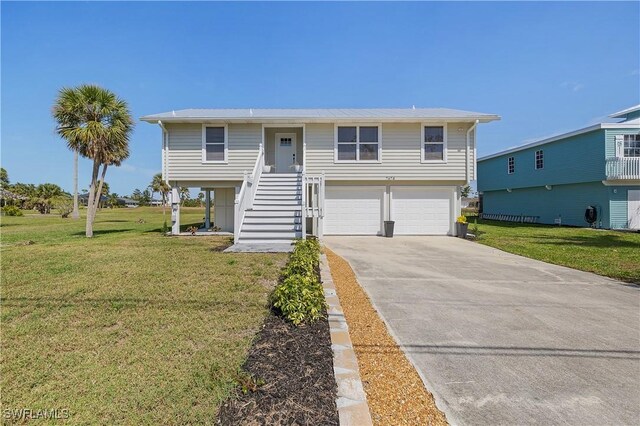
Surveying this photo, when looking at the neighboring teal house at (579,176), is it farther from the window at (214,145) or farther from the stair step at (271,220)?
the window at (214,145)

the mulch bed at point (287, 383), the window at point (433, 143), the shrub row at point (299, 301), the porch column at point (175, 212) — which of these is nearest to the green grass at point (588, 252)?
the window at point (433, 143)

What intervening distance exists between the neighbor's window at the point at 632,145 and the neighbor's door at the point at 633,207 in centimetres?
183

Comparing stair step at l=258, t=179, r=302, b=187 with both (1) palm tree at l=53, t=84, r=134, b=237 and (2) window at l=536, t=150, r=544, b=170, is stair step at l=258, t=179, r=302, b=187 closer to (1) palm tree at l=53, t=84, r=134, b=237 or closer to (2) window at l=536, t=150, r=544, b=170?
(1) palm tree at l=53, t=84, r=134, b=237

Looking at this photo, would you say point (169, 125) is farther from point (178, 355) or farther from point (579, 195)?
point (579, 195)

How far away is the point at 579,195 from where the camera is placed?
17391 millimetres

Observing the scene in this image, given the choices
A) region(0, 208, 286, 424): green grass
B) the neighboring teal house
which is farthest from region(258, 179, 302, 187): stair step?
→ the neighboring teal house

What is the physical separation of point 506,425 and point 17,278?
7.28m

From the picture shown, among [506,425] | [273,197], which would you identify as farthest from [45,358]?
[273,197]

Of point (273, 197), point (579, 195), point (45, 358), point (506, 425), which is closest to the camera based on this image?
point (506, 425)

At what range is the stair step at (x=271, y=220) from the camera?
960 centimetres

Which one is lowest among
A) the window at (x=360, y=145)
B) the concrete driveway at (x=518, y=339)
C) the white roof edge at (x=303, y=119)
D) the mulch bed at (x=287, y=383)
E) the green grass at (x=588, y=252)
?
the concrete driveway at (x=518, y=339)

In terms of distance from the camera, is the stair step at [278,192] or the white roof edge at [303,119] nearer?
the stair step at [278,192]

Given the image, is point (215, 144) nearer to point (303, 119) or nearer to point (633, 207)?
point (303, 119)

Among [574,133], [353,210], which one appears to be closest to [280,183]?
[353,210]
